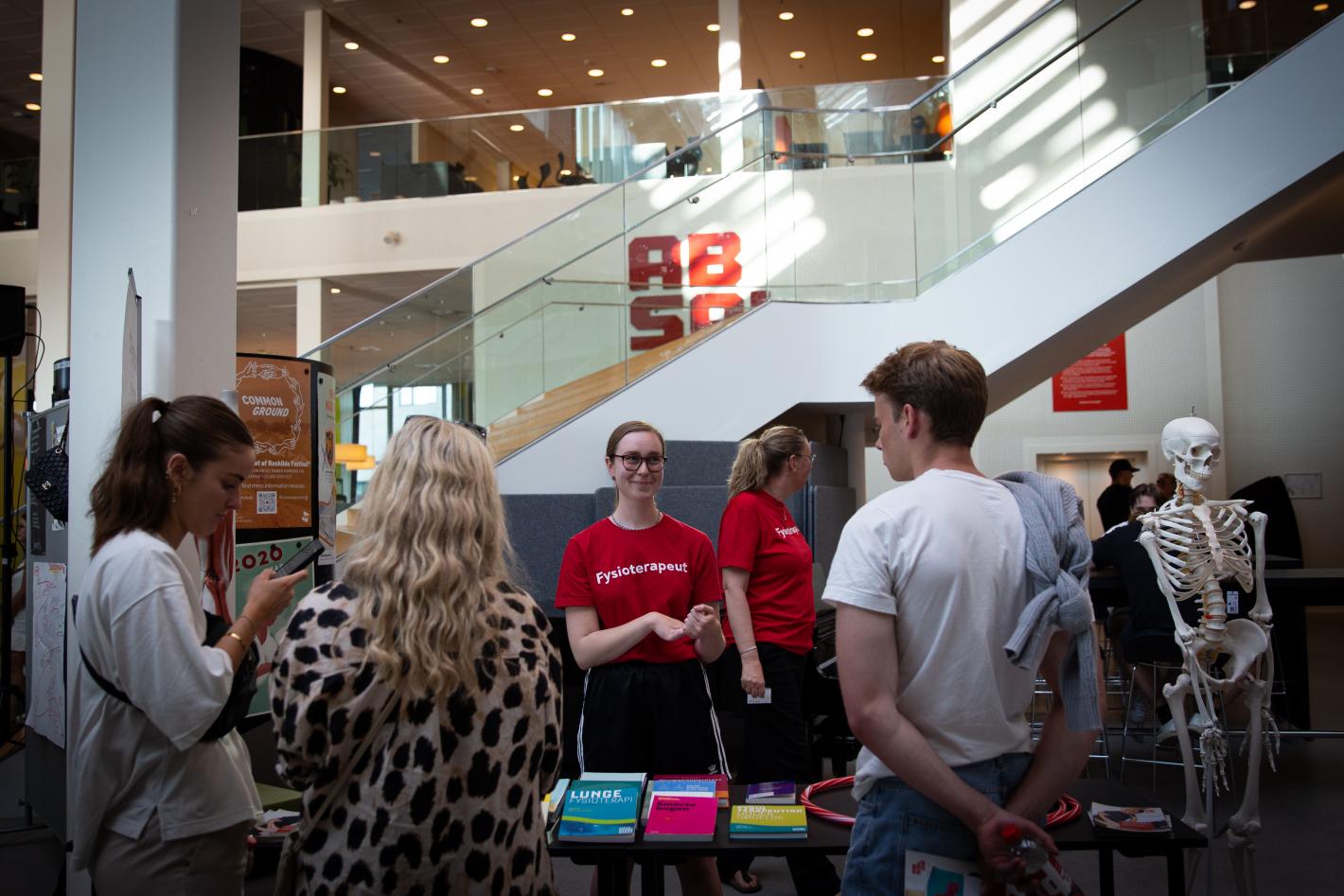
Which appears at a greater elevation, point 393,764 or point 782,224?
point 782,224

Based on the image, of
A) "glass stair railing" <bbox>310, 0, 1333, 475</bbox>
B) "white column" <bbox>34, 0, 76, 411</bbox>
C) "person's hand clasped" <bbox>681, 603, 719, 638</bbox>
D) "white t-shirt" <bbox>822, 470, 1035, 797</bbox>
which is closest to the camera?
"white t-shirt" <bbox>822, 470, 1035, 797</bbox>

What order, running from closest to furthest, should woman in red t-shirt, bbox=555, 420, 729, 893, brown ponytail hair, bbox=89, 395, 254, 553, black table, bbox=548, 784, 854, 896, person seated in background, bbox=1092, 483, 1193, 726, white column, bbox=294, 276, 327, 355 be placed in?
1. brown ponytail hair, bbox=89, 395, 254, 553
2. black table, bbox=548, 784, 854, 896
3. woman in red t-shirt, bbox=555, 420, 729, 893
4. person seated in background, bbox=1092, 483, 1193, 726
5. white column, bbox=294, 276, 327, 355

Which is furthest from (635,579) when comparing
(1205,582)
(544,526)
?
(544,526)

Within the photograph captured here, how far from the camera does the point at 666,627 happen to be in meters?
2.63

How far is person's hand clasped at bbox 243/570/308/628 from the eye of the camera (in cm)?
204

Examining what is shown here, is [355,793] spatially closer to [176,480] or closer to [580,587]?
[176,480]

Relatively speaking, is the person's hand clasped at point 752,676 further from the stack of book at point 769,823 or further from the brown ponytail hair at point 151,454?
the brown ponytail hair at point 151,454

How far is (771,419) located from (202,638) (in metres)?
5.04

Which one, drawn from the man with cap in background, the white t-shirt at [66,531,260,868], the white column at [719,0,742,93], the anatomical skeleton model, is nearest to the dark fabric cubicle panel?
the anatomical skeleton model

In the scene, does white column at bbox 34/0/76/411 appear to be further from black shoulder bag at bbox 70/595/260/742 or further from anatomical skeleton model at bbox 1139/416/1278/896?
anatomical skeleton model at bbox 1139/416/1278/896

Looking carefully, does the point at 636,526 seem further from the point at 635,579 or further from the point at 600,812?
the point at 600,812

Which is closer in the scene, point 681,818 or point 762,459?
point 681,818

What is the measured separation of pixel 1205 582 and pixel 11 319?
5360 mm

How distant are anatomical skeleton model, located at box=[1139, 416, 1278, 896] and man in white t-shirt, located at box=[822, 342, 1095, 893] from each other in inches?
99.0
